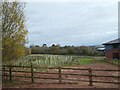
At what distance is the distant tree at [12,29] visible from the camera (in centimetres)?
1402

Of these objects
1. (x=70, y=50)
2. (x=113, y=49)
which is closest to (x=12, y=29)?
(x=113, y=49)

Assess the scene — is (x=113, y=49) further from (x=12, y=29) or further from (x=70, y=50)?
(x=12, y=29)

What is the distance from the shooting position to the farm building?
47.3 meters

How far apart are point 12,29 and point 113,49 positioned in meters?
36.6

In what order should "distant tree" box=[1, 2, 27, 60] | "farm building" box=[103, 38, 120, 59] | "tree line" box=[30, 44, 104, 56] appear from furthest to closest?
"tree line" box=[30, 44, 104, 56] < "farm building" box=[103, 38, 120, 59] < "distant tree" box=[1, 2, 27, 60]

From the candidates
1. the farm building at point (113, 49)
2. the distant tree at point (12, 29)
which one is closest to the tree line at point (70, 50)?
the farm building at point (113, 49)

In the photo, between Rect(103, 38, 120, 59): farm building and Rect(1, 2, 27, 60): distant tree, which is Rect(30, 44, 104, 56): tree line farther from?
Rect(1, 2, 27, 60): distant tree

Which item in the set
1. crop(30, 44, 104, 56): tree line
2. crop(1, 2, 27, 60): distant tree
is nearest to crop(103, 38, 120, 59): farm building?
crop(30, 44, 104, 56): tree line

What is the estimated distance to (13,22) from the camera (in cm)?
1416

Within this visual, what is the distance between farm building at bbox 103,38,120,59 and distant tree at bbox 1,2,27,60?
34242 mm

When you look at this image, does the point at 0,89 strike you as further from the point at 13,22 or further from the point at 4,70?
the point at 13,22

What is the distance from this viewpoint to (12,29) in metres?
14.2

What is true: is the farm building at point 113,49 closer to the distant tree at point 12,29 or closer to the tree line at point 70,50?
the tree line at point 70,50

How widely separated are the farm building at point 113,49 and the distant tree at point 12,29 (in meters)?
34.2
